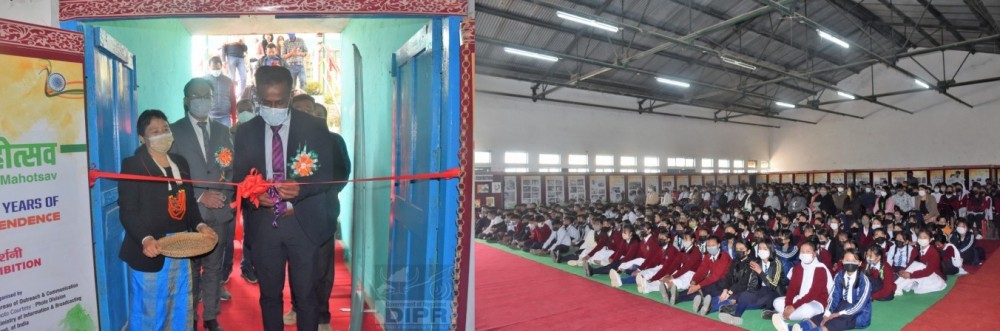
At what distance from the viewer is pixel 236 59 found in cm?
290

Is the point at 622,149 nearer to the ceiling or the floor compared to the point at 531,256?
nearer to the ceiling

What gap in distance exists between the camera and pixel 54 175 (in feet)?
7.44

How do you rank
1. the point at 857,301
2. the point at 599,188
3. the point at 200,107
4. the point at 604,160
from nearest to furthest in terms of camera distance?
1. the point at 200,107
2. the point at 857,301
3. the point at 599,188
4. the point at 604,160

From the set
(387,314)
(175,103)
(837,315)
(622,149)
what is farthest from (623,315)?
(622,149)

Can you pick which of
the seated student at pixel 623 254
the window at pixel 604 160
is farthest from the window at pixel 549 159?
the seated student at pixel 623 254

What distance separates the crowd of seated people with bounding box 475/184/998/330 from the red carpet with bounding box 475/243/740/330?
1.00 feet

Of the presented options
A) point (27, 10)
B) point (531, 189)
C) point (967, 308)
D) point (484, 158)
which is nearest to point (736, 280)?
point (967, 308)

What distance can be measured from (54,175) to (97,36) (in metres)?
0.72

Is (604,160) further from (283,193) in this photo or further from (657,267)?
(283,193)

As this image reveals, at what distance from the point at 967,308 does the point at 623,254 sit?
380cm

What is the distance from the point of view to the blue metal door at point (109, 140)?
96.3 inches

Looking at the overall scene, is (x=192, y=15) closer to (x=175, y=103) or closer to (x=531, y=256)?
(x=175, y=103)
